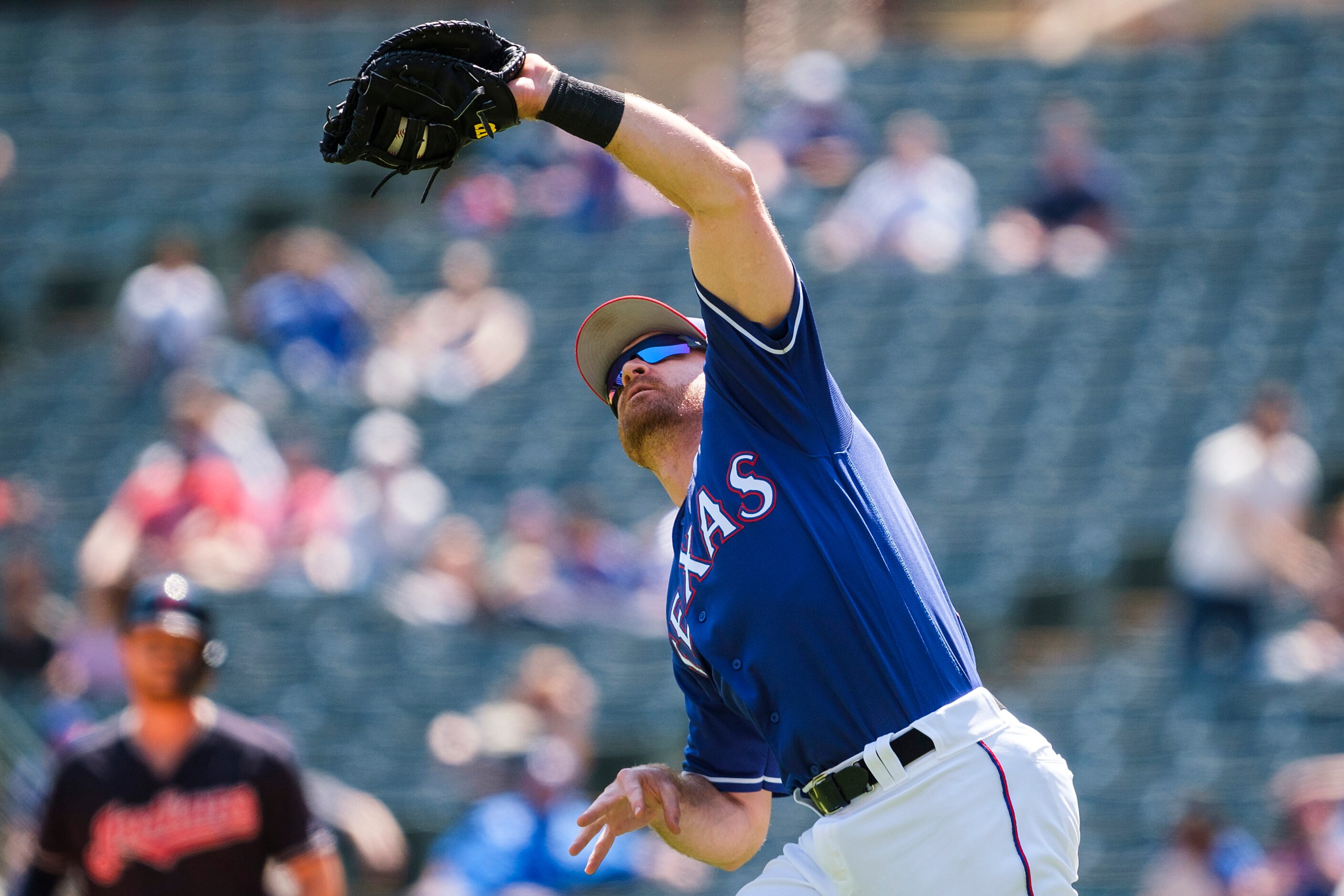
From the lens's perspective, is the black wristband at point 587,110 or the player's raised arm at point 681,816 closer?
the black wristband at point 587,110

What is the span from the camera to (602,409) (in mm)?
9531

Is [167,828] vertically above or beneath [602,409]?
above

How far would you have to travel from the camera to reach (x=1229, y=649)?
25.4 ft

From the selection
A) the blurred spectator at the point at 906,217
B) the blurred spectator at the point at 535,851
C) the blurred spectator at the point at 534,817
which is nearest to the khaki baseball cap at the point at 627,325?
the blurred spectator at the point at 534,817

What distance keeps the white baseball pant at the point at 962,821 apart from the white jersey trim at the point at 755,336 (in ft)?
2.00

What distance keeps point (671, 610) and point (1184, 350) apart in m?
7.73

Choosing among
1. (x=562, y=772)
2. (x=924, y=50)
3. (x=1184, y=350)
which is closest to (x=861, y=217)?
(x=1184, y=350)

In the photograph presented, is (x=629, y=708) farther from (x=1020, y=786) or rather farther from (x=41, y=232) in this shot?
(x=41, y=232)

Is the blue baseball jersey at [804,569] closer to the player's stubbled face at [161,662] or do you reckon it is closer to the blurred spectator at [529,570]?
the player's stubbled face at [161,662]

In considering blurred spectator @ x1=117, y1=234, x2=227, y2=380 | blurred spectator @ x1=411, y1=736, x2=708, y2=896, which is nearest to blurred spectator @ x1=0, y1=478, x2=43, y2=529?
blurred spectator @ x1=117, y1=234, x2=227, y2=380

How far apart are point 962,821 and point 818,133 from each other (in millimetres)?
9232

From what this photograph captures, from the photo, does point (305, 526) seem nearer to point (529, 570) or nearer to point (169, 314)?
point (529, 570)

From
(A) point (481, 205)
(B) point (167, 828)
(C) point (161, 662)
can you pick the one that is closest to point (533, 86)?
(C) point (161, 662)

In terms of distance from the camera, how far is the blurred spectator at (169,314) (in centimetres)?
943
